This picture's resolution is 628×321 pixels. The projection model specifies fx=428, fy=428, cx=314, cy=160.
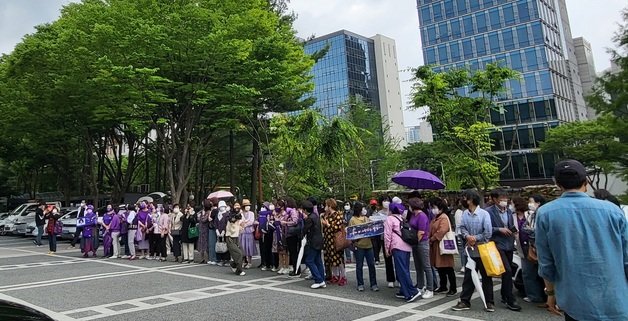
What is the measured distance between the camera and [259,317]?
20.6 feet

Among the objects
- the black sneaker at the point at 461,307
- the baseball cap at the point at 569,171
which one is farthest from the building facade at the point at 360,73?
the baseball cap at the point at 569,171

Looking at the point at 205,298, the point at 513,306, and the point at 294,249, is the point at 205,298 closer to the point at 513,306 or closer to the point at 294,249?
the point at 294,249

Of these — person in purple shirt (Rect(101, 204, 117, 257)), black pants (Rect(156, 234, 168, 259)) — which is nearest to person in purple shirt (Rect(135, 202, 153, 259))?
black pants (Rect(156, 234, 168, 259))

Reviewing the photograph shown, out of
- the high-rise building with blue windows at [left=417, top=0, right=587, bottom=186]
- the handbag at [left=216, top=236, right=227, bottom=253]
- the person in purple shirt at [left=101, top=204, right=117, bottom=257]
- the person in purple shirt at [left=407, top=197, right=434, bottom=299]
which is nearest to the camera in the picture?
the person in purple shirt at [left=407, top=197, right=434, bottom=299]

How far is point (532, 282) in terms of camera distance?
6652mm

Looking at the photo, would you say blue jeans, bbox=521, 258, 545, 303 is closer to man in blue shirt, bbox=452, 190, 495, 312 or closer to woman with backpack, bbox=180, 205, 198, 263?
man in blue shirt, bbox=452, 190, 495, 312

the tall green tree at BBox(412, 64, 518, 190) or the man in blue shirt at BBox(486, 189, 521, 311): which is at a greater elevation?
the tall green tree at BBox(412, 64, 518, 190)

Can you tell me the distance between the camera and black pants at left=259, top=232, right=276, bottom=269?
11.0 m

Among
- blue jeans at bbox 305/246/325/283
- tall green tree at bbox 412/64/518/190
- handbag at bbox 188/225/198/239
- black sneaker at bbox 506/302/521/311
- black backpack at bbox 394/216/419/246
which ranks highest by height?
tall green tree at bbox 412/64/518/190

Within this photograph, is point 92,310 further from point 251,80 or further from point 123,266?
point 251,80

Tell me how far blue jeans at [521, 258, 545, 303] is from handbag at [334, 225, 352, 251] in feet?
10.3

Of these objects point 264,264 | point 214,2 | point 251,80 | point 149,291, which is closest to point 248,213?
point 264,264

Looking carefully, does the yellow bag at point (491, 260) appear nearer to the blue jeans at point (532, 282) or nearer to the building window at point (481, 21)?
the blue jeans at point (532, 282)

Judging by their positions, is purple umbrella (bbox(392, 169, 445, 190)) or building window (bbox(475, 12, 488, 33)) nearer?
purple umbrella (bbox(392, 169, 445, 190))
